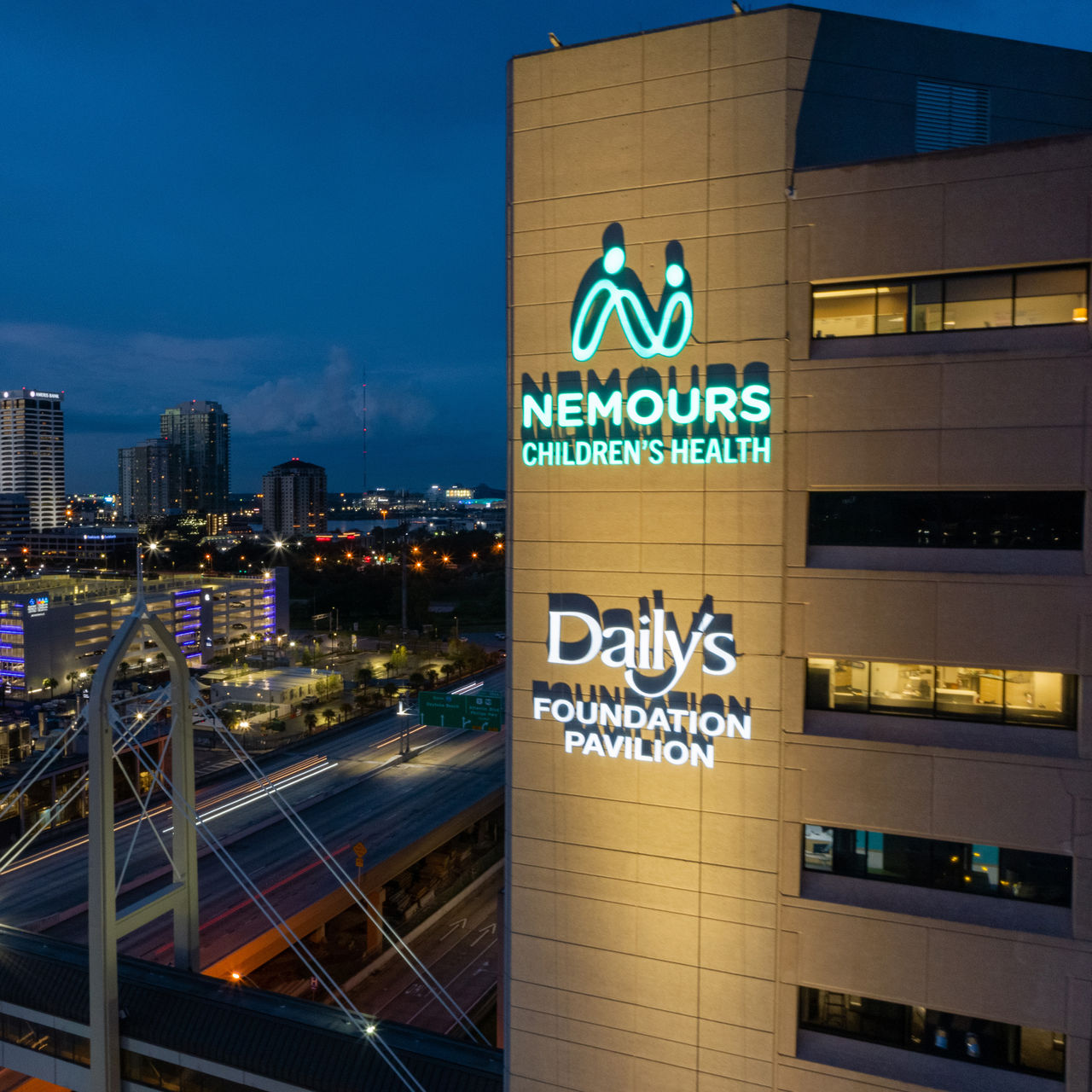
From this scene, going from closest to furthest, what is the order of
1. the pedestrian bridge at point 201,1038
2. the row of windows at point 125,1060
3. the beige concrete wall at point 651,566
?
1. the beige concrete wall at point 651,566
2. the pedestrian bridge at point 201,1038
3. the row of windows at point 125,1060

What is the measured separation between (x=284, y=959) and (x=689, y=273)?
32.9 meters

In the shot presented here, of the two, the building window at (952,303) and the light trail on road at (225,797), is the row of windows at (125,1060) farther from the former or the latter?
the building window at (952,303)

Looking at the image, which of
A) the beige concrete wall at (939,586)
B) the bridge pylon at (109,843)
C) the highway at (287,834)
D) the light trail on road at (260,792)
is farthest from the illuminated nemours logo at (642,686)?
the light trail on road at (260,792)

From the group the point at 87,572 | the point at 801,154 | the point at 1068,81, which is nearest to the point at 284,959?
the point at 801,154

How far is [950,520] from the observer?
41.6ft

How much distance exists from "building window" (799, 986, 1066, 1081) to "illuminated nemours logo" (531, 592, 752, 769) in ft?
15.1

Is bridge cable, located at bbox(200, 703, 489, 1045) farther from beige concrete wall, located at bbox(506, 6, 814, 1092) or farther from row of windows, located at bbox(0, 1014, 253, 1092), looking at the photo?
row of windows, located at bbox(0, 1014, 253, 1092)

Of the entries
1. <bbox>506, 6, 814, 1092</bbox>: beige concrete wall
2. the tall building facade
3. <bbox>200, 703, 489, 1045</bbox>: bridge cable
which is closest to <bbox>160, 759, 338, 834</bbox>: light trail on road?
<bbox>200, 703, 489, 1045</bbox>: bridge cable

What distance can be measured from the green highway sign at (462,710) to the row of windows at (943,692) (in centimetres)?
2921

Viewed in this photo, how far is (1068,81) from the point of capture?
47.2ft

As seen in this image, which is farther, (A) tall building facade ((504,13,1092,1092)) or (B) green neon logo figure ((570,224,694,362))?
(B) green neon logo figure ((570,224,694,362))

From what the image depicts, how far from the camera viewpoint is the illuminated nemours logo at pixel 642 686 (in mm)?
13523

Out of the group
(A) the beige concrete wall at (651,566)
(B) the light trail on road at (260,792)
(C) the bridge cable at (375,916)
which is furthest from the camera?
(B) the light trail on road at (260,792)

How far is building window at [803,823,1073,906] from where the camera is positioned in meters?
12.2
